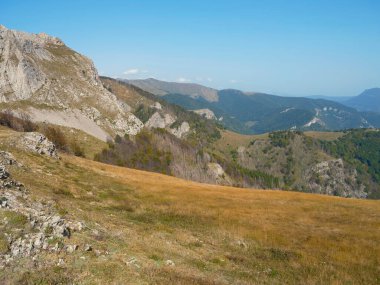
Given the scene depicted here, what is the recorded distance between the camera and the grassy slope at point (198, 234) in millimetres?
22969

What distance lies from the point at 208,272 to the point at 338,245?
60.7 feet

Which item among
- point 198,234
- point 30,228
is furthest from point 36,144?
point 30,228

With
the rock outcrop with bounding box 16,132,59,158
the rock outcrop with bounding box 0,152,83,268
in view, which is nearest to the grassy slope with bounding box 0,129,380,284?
the rock outcrop with bounding box 0,152,83,268

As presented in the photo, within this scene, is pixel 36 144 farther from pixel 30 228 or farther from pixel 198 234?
pixel 30 228

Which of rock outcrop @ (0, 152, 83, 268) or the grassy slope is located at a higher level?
rock outcrop @ (0, 152, 83, 268)

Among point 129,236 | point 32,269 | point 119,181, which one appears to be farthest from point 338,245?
point 119,181

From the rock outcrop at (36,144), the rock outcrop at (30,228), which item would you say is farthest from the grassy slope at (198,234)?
the rock outcrop at (36,144)

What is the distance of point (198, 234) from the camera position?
36.0 m

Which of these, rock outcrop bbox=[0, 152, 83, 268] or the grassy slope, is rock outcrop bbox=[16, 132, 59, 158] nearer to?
the grassy slope

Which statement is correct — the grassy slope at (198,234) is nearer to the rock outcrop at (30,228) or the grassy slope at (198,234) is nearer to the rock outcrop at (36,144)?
the rock outcrop at (30,228)

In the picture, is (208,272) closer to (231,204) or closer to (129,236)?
(129,236)

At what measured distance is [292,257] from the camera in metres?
32.1

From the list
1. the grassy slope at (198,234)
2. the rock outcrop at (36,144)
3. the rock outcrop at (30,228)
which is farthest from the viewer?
the rock outcrop at (36,144)

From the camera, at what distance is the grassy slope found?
2297cm
